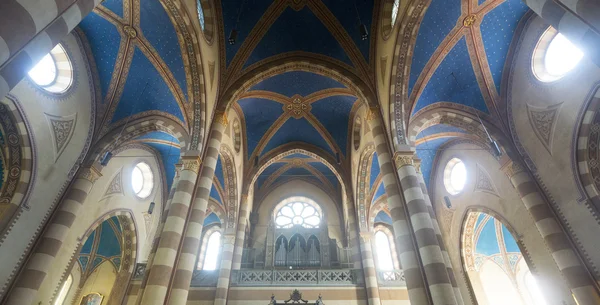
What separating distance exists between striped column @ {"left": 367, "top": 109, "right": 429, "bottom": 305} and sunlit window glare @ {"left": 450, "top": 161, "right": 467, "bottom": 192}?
5787 millimetres

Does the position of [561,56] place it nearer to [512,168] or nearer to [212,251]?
[512,168]

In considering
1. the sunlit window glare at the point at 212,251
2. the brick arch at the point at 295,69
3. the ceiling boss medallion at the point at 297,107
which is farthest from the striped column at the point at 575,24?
the sunlit window glare at the point at 212,251

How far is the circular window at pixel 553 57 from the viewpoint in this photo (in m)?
7.52

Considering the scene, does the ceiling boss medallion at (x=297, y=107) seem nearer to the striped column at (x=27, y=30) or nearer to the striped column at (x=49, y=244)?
the striped column at (x=49, y=244)

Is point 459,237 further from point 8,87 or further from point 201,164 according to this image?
point 8,87

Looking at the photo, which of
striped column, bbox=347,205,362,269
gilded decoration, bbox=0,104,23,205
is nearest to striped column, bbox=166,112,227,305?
gilded decoration, bbox=0,104,23,205

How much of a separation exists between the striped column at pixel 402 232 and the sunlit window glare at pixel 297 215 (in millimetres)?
9215

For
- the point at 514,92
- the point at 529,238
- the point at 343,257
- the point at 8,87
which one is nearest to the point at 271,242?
the point at 343,257

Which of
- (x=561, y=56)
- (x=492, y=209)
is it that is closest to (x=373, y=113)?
(x=561, y=56)

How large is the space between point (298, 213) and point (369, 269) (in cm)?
607

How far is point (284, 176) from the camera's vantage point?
59.0 feet

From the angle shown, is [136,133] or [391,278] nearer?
[136,133]

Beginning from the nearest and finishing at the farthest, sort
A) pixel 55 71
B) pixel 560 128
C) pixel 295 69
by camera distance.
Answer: pixel 560 128, pixel 55 71, pixel 295 69

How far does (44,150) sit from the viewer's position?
804 cm
